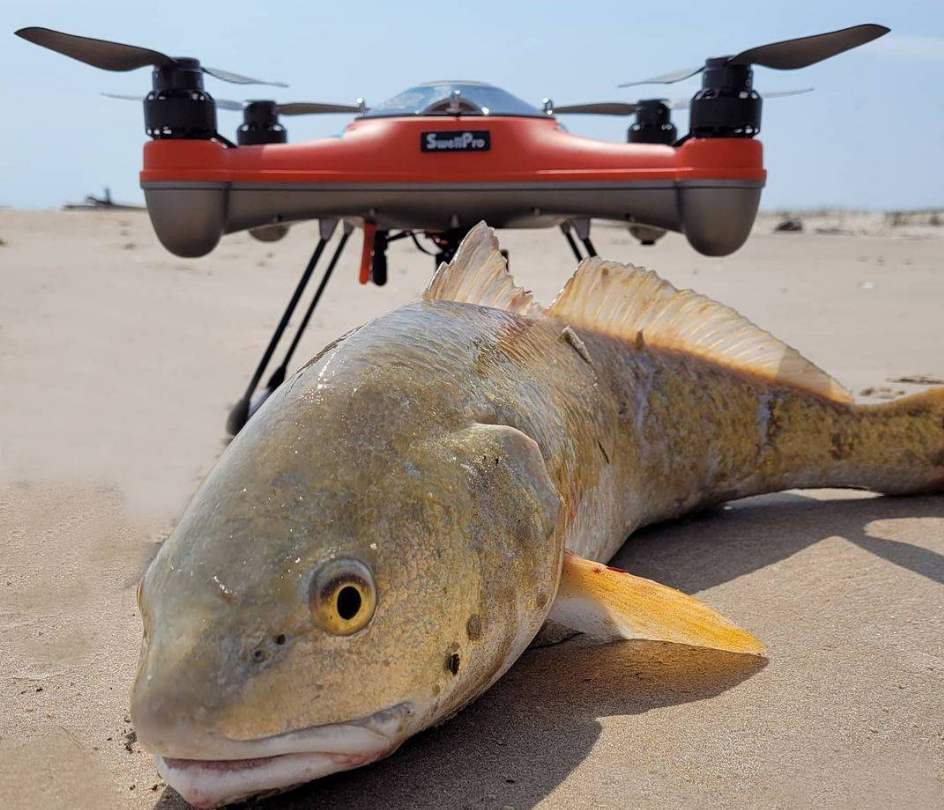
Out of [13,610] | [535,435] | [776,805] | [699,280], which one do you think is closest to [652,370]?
[535,435]

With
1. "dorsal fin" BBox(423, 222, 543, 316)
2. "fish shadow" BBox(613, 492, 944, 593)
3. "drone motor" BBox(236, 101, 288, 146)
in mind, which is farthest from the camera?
"drone motor" BBox(236, 101, 288, 146)

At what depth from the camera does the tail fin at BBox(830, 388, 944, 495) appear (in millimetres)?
4137

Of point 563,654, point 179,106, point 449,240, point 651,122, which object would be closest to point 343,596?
point 563,654

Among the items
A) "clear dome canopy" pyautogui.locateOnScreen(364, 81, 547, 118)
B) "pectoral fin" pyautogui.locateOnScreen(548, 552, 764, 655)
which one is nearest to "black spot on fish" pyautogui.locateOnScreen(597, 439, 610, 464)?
"pectoral fin" pyautogui.locateOnScreen(548, 552, 764, 655)

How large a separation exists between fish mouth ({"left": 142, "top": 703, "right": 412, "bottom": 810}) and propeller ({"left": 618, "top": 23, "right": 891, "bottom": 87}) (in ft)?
11.9

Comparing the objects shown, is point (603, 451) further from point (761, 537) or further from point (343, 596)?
point (343, 596)

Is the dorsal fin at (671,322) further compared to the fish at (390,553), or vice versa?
the dorsal fin at (671,322)

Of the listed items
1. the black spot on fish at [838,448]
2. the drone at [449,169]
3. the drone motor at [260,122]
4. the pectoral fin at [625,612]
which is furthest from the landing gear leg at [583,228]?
the pectoral fin at [625,612]

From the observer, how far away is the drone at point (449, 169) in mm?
4547

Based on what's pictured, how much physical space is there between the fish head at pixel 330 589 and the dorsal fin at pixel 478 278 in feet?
2.39

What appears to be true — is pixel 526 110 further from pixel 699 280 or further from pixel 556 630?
pixel 699 280

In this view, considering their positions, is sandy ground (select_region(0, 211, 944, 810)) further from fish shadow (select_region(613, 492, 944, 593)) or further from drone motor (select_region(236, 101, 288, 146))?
drone motor (select_region(236, 101, 288, 146))

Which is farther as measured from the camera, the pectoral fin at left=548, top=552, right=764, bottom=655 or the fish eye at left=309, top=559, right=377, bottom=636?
the pectoral fin at left=548, top=552, right=764, bottom=655

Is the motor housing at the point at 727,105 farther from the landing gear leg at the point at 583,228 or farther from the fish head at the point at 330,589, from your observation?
the fish head at the point at 330,589
